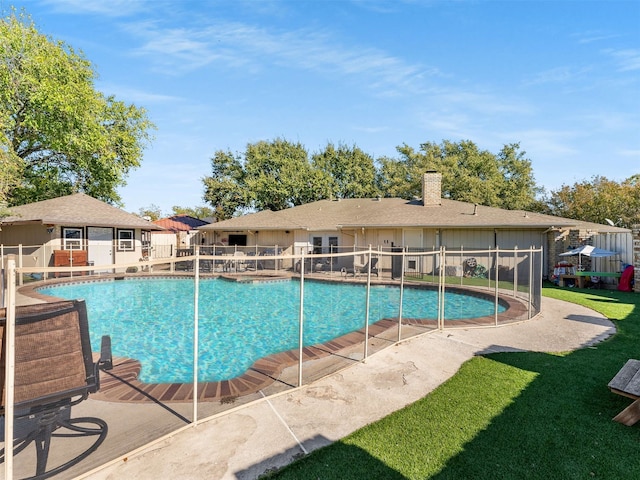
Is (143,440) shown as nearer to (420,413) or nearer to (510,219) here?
(420,413)

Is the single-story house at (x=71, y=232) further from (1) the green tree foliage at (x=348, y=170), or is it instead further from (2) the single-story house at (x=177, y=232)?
(1) the green tree foliage at (x=348, y=170)

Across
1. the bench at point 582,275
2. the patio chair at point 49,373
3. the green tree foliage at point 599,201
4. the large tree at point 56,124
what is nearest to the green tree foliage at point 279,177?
the large tree at point 56,124

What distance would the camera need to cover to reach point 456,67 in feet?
52.4

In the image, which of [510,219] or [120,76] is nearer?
[510,219]

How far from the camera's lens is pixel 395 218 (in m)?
18.6

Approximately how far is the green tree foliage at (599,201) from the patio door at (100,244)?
111ft

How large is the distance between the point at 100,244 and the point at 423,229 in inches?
723

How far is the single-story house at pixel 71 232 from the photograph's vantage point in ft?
57.9

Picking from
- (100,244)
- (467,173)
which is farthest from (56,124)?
(467,173)

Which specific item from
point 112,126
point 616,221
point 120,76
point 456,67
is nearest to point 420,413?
point 456,67

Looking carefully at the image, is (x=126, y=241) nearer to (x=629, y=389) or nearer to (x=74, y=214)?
(x=74, y=214)

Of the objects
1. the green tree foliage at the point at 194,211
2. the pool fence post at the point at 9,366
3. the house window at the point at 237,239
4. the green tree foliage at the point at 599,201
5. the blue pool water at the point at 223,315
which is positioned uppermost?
the green tree foliage at the point at 194,211

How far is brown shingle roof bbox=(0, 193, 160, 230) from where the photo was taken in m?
17.4

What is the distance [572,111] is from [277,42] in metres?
14.9
